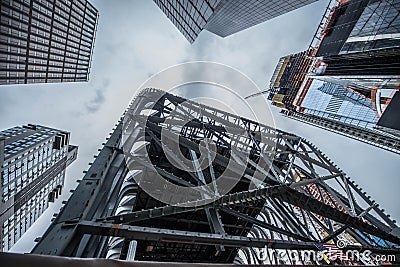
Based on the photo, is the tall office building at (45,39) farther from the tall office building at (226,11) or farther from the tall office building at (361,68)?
the tall office building at (361,68)

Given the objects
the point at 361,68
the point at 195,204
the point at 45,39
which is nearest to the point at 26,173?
the point at 45,39

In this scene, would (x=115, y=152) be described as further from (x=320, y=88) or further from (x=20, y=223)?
(x=20, y=223)

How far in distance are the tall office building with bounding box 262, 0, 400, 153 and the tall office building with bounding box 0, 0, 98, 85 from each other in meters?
79.1

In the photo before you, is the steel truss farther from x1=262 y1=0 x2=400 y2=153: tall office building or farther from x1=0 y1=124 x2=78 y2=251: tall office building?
x1=0 y1=124 x2=78 y2=251: tall office building

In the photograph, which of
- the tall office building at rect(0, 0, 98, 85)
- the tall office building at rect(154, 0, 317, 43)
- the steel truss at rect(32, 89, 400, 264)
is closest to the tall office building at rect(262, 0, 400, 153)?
the tall office building at rect(154, 0, 317, 43)

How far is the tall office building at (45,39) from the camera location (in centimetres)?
6641

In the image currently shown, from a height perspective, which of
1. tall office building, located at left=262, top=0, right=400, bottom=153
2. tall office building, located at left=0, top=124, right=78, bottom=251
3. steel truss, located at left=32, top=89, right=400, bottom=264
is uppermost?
tall office building, located at left=262, top=0, right=400, bottom=153

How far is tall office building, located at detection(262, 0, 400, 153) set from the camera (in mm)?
24781

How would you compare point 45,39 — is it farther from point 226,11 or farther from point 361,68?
point 361,68

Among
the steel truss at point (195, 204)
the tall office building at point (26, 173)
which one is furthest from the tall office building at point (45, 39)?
the steel truss at point (195, 204)

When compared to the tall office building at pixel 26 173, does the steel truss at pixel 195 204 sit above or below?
above

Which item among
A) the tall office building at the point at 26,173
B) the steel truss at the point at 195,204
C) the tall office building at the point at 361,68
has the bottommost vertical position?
the tall office building at the point at 26,173

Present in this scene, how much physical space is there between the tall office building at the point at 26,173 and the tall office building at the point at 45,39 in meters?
20.1

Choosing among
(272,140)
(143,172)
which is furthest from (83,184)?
(272,140)
